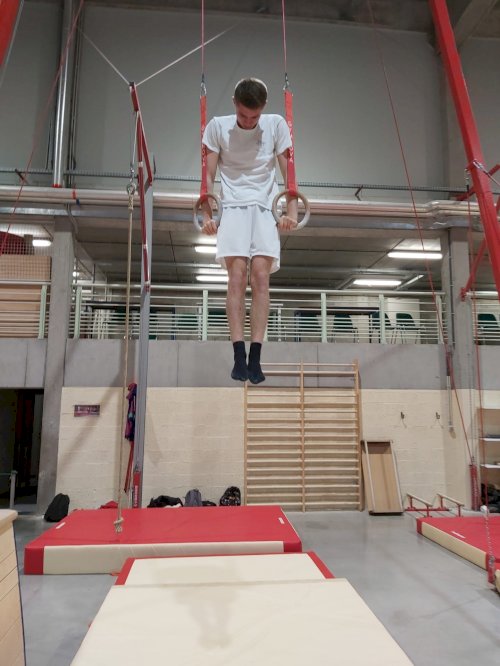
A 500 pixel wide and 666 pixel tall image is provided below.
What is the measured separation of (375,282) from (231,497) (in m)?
8.77

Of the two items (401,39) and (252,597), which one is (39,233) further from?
(252,597)

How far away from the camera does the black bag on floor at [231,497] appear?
22.8 ft

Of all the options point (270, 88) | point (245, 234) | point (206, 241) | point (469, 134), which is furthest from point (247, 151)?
point (206, 241)

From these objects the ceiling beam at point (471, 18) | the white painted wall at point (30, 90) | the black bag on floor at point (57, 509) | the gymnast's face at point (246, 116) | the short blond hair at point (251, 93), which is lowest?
the black bag on floor at point (57, 509)

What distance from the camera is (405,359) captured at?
7855mm

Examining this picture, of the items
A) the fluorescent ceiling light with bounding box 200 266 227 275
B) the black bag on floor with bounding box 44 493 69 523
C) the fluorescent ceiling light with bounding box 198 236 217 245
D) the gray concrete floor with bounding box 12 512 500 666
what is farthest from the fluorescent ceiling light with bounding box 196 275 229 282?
the gray concrete floor with bounding box 12 512 500 666

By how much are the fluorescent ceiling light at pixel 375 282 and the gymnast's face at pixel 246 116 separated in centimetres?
1107

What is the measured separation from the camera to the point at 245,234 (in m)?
2.84

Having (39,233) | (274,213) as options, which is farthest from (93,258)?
(274,213)

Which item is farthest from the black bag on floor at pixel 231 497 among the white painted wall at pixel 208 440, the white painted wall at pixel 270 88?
the white painted wall at pixel 270 88

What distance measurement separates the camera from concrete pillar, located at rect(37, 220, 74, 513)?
23.2 ft

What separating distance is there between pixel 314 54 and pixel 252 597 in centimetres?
950

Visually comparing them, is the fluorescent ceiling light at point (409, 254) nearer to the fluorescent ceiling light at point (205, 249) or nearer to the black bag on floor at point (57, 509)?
the fluorescent ceiling light at point (205, 249)

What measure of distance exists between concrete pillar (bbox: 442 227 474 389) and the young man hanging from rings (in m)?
5.83
